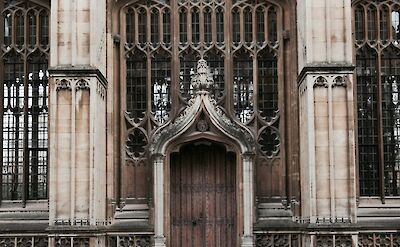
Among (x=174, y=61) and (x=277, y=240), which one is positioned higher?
(x=174, y=61)

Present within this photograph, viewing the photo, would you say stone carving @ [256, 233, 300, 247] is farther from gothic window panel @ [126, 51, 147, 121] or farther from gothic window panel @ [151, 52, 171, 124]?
gothic window panel @ [126, 51, 147, 121]

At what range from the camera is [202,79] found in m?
18.8

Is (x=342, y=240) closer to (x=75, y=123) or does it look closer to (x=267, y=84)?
(x=267, y=84)

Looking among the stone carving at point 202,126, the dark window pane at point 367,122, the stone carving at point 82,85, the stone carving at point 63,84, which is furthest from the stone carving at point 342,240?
the stone carving at point 63,84

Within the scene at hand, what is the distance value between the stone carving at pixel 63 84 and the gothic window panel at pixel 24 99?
1897 millimetres

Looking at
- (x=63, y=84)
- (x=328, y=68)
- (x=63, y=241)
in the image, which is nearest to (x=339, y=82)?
(x=328, y=68)

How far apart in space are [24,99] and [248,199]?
643 cm

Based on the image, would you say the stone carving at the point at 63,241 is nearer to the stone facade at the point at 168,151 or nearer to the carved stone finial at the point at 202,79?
the stone facade at the point at 168,151

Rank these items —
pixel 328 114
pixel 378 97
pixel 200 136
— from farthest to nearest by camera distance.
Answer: pixel 378 97 → pixel 200 136 → pixel 328 114

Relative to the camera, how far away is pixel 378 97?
19203mm

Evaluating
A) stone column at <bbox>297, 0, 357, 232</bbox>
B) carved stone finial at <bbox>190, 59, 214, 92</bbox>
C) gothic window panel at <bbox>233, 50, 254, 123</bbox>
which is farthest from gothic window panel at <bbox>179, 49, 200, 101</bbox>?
stone column at <bbox>297, 0, 357, 232</bbox>

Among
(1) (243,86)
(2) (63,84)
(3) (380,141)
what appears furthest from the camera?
(1) (243,86)

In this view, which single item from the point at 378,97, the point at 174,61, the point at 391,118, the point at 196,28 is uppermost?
the point at 196,28

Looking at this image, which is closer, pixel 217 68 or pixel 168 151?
pixel 168 151
